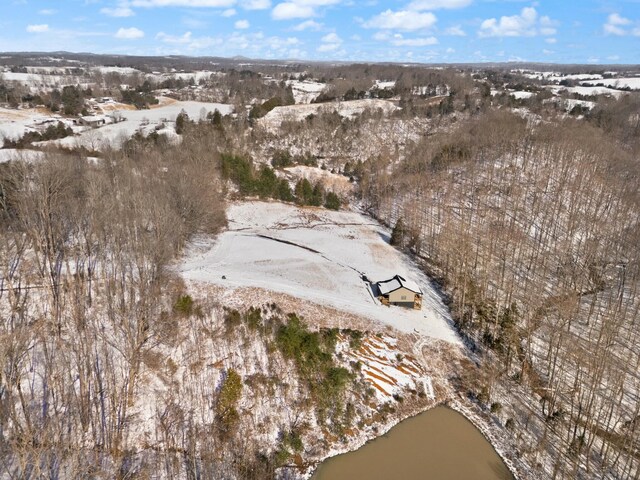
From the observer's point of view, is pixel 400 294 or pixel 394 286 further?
pixel 394 286

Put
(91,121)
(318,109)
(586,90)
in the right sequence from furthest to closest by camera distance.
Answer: (586,90)
(318,109)
(91,121)

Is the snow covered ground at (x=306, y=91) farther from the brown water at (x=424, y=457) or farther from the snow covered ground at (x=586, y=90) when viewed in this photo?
the brown water at (x=424, y=457)

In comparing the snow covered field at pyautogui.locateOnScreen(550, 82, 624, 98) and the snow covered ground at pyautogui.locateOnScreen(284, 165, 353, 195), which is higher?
the snow covered field at pyautogui.locateOnScreen(550, 82, 624, 98)

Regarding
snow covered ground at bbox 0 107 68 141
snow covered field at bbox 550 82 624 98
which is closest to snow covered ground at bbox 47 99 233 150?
snow covered ground at bbox 0 107 68 141

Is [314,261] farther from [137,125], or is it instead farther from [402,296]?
[137,125]

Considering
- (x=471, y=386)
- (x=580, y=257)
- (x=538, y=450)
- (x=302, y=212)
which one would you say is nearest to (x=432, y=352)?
(x=471, y=386)

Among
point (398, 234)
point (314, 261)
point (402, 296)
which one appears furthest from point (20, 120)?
point (402, 296)

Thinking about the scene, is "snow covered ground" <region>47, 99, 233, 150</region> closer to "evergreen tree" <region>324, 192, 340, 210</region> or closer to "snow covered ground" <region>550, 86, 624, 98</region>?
"evergreen tree" <region>324, 192, 340, 210</region>
